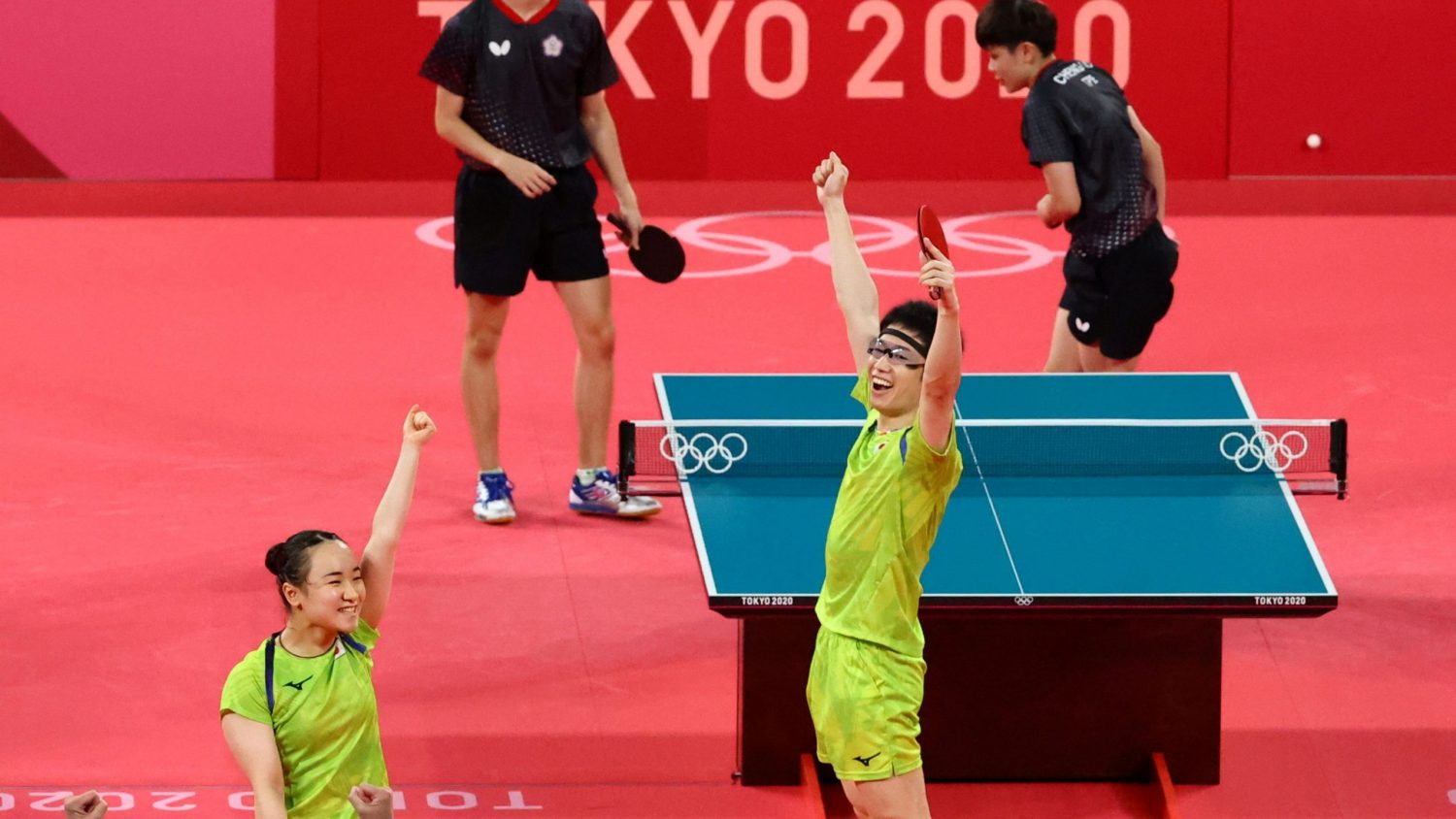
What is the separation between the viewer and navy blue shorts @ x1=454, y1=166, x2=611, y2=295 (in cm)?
754

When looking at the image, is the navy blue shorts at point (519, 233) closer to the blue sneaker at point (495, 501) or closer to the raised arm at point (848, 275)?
the blue sneaker at point (495, 501)

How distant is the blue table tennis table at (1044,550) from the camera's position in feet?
17.5

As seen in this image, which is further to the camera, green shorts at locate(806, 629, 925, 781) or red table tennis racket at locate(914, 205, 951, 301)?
green shorts at locate(806, 629, 925, 781)

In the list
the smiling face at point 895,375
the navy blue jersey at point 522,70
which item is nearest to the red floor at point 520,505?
the navy blue jersey at point 522,70

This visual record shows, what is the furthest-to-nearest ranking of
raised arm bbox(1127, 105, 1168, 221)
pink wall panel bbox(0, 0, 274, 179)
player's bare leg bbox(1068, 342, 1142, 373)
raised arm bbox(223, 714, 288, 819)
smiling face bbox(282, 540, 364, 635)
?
pink wall panel bbox(0, 0, 274, 179) → player's bare leg bbox(1068, 342, 1142, 373) → raised arm bbox(1127, 105, 1168, 221) → smiling face bbox(282, 540, 364, 635) → raised arm bbox(223, 714, 288, 819)

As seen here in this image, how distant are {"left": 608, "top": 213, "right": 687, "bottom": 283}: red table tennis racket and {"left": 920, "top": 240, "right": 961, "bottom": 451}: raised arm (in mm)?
3248

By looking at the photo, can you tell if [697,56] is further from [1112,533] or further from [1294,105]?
[1112,533]

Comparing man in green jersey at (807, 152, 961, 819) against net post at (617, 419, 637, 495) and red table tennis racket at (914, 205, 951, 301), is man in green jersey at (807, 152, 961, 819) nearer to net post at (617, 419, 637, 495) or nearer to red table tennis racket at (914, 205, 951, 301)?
red table tennis racket at (914, 205, 951, 301)

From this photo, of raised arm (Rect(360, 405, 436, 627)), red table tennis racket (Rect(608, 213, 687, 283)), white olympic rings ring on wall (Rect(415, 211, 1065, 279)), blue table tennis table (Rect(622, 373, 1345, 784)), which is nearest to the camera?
raised arm (Rect(360, 405, 436, 627))

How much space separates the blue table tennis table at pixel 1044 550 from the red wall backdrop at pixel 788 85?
6.85 metres

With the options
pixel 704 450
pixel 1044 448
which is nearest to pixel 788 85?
pixel 1044 448

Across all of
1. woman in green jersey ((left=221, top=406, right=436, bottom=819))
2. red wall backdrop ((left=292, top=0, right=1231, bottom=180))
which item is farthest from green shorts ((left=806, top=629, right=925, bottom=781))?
red wall backdrop ((left=292, top=0, right=1231, bottom=180))

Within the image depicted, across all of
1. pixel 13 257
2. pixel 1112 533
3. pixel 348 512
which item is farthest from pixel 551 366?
pixel 1112 533

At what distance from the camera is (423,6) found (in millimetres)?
12352
